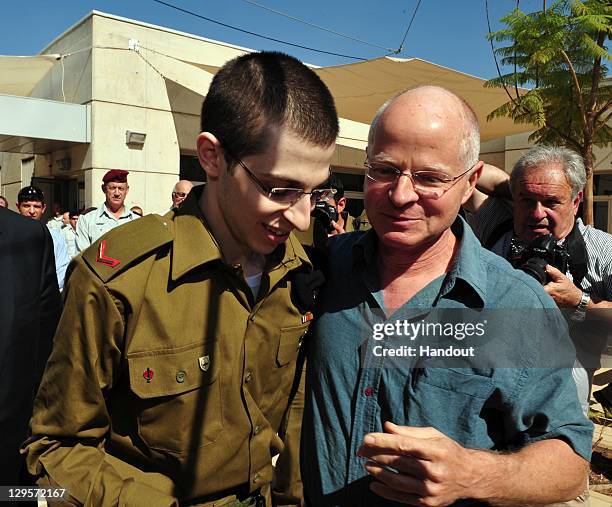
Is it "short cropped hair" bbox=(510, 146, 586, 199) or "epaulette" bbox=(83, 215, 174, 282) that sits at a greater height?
"short cropped hair" bbox=(510, 146, 586, 199)

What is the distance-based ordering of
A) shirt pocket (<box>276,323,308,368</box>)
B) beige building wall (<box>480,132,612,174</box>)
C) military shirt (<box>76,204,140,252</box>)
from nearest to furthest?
shirt pocket (<box>276,323,308,368</box>) → military shirt (<box>76,204,140,252</box>) → beige building wall (<box>480,132,612,174</box>)

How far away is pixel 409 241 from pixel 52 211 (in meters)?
12.4

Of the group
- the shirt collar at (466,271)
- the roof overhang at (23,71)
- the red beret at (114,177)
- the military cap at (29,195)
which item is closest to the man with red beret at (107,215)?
the red beret at (114,177)

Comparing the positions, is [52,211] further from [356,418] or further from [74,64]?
[356,418]

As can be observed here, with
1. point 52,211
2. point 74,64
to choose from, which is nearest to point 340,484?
point 74,64

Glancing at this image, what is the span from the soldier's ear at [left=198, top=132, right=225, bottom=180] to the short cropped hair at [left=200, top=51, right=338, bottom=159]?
0.07 feet

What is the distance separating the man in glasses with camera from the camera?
4.22 ft

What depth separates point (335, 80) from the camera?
1078 centimetres

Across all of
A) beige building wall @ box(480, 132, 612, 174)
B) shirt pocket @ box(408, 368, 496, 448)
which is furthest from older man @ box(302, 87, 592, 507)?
beige building wall @ box(480, 132, 612, 174)

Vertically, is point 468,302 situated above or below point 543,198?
below

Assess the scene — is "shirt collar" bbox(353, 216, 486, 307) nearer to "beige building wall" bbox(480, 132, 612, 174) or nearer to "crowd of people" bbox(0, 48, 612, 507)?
"crowd of people" bbox(0, 48, 612, 507)

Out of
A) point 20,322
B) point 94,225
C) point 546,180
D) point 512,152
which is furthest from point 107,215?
point 512,152

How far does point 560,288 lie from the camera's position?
7.23 ft

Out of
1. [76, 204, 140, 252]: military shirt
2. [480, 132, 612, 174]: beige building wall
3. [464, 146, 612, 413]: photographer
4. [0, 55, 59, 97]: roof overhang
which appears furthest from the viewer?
[480, 132, 612, 174]: beige building wall
